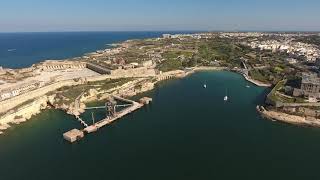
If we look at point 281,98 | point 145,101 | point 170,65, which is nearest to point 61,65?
point 170,65

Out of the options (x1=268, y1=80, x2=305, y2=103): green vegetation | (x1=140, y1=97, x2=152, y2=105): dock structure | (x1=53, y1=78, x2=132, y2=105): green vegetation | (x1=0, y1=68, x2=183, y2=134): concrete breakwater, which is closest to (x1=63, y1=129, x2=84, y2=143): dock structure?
(x1=0, y1=68, x2=183, y2=134): concrete breakwater

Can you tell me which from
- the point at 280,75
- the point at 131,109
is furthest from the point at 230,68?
the point at 131,109

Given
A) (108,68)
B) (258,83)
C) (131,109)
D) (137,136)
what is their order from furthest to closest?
(108,68) < (258,83) < (131,109) < (137,136)

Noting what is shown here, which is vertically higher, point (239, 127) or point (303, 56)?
point (303, 56)

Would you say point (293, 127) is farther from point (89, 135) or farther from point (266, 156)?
point (89, 135)

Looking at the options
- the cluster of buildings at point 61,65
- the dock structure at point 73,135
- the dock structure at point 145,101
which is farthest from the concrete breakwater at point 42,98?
the cluster of buildings at point 61,65

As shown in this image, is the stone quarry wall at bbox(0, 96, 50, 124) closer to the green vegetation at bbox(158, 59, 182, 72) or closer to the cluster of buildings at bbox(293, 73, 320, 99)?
the green vegetation at bbox(158, 59, 182, 72)

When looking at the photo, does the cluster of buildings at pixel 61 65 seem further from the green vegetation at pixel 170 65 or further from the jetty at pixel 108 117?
the jetty at pixel 108 117
